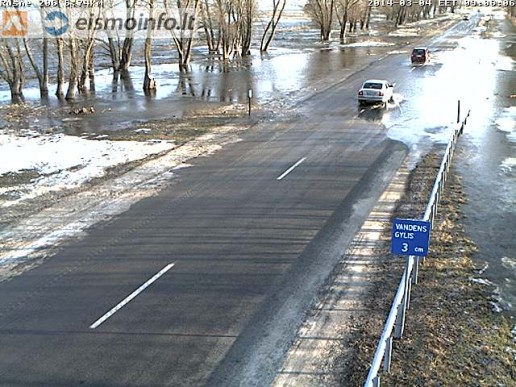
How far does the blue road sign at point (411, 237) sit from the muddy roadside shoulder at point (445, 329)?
1369 millimetres

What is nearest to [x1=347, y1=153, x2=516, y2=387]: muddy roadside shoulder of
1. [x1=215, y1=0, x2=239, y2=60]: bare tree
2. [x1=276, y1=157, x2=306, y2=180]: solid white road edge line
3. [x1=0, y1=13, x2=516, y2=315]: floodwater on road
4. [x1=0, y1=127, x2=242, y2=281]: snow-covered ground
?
[x1=0, y1=13, x2=516, y2=315]: floodwater on road

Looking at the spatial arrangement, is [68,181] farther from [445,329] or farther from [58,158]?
[445,329]

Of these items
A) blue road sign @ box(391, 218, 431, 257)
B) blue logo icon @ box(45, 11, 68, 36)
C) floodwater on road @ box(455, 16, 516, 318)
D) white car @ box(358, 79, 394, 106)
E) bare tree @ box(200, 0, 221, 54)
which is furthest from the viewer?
bare tree @ box(200, 0, 221, 54)

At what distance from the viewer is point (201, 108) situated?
2770 centimetres

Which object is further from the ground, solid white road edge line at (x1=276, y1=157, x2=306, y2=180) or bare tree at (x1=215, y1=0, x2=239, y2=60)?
bare tree at (x1=215, y1=0, x2=239, y2=60)

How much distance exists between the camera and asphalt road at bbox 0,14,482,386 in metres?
7.52

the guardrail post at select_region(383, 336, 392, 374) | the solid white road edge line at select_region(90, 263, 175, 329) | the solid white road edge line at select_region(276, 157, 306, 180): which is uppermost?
the solid white road edge line at select_region(276, 157, 306, 180)

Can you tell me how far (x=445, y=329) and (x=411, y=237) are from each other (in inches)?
66.3

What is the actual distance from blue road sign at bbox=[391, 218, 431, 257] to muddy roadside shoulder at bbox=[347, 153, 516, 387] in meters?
1.37

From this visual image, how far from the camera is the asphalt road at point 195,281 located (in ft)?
24.7

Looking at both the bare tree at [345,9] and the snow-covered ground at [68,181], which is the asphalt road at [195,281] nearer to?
the snow-covered ground at [68,181]

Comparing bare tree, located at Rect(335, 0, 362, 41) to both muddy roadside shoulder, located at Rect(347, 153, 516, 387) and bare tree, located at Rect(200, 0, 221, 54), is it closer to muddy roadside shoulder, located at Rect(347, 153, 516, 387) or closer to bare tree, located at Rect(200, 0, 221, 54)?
bare tree, located at Rect(200, 0, 221, 54)

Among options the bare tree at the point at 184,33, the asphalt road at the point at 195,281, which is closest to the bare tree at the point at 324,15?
the bare tree at the point at 184,33

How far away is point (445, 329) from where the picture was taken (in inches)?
316
